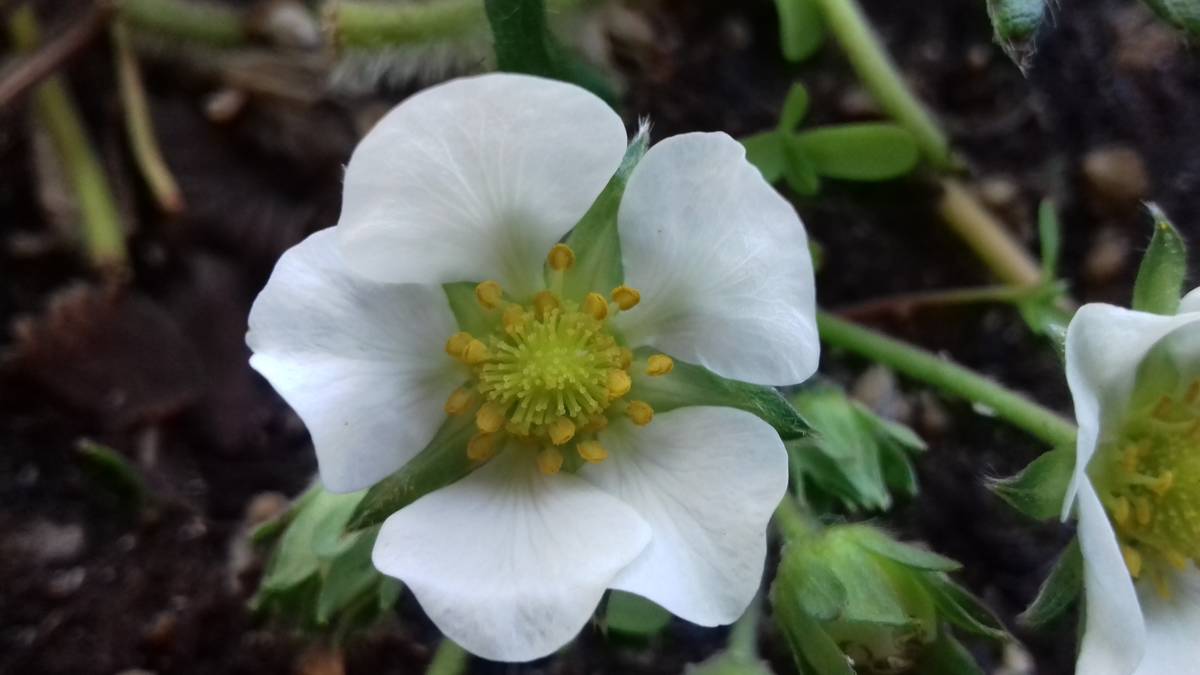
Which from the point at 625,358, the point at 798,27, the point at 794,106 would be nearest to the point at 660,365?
the point at 625,358

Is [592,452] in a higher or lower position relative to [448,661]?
higher

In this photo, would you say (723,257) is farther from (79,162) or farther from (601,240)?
(79,162)

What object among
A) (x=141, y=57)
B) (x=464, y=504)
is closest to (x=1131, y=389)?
(x=464, y=504)

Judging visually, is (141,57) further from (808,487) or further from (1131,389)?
(1131,389)

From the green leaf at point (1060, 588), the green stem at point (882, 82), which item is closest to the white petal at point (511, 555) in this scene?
the green leaf at point (1060, 588)

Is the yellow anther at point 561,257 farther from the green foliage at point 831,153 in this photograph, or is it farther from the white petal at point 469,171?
the green foliage at point 831,153

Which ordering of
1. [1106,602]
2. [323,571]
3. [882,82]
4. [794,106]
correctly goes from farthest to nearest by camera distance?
[882,82] → [794,106] → [323,571] → [1106,602]

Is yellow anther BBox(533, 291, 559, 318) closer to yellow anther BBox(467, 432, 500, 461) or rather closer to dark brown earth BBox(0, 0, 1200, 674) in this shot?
yellow anther BBox(467, 432, 500, 461)

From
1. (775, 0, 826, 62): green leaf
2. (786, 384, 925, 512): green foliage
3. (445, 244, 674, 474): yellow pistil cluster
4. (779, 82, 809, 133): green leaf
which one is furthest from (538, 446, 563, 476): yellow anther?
(775, 0, 826, 62): green leaf
